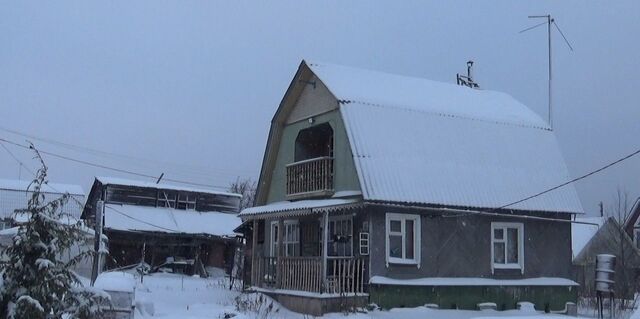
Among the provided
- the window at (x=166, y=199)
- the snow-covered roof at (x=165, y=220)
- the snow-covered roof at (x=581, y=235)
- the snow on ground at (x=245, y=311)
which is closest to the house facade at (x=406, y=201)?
the snow on ground at (x=245, y=311)

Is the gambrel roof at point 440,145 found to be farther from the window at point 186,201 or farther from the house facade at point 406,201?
the window at point 186,201

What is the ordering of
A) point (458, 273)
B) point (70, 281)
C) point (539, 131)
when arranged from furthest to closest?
point (539, 131)
point (458, 273)
point (70, 281)

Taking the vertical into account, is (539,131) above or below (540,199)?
above

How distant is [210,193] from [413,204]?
30325mm

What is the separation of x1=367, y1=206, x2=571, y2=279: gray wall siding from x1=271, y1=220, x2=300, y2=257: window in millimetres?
4835

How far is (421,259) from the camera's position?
20.8 meters

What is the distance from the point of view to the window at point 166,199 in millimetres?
46938

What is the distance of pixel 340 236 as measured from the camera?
21531 millimetres

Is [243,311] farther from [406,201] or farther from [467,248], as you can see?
[467,248]

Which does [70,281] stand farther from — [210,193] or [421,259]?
[210,193]

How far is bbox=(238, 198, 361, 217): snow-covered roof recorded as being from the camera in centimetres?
2027

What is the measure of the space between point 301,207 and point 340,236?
1.43m

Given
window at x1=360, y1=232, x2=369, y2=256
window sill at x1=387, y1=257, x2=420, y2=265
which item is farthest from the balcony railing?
window sill at x1=387, y1=257, x2=420, y2=265

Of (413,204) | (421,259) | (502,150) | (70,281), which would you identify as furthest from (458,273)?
(70,281)
